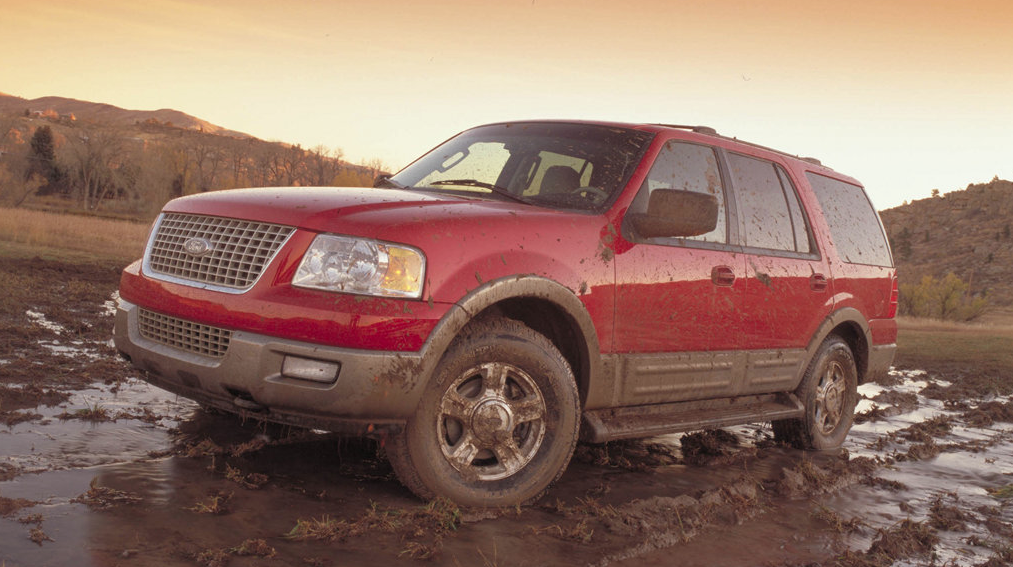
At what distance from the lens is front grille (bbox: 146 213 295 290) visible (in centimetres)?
370

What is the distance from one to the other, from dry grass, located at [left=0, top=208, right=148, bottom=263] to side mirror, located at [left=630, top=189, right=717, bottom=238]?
1610 cm

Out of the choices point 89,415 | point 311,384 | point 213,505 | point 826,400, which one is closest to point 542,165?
point 311,384

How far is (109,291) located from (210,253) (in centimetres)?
993

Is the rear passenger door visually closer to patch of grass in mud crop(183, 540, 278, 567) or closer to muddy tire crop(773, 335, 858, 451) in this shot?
muddy tire crop(773, 335, 858, 451)

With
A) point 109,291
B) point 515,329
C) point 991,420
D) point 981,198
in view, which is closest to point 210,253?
point 515,329

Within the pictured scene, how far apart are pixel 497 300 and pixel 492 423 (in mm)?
569

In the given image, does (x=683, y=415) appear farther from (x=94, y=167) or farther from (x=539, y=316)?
(x=94, y=167)

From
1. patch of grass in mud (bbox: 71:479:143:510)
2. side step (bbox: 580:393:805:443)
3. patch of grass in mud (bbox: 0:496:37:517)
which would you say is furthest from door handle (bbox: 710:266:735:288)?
patch of grass in mud (bbox: 0:496:37:517)

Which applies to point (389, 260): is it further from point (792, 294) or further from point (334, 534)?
point (792, 294)

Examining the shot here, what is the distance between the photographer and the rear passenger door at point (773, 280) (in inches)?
210

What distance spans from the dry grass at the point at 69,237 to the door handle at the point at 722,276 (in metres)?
15.9

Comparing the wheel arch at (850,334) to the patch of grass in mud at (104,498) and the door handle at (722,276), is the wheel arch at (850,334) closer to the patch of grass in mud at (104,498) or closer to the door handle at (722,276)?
the door handle at (722,276)

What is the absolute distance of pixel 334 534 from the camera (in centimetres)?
342

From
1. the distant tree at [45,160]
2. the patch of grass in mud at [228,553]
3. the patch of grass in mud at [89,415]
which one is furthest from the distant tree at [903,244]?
the patch of grass in mud at [228,553]
